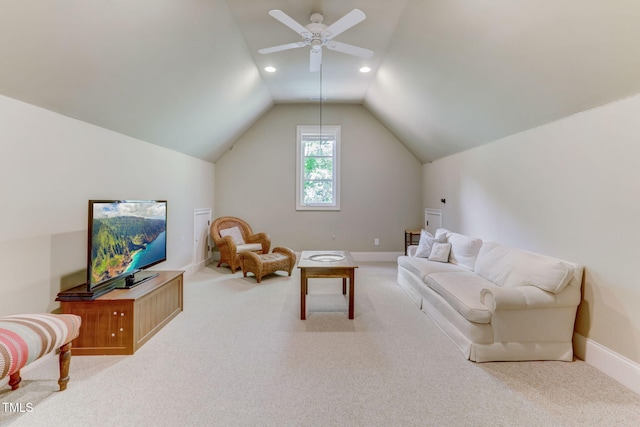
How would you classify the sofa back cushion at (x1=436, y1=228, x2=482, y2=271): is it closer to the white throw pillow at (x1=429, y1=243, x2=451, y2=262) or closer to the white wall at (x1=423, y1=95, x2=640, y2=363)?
the white throw pillow at (x1=429, y1=243, x2=451, y2=262)

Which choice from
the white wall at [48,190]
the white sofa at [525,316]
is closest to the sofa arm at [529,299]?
the white sofa at [525,316]

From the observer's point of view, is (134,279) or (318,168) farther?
(318,168)

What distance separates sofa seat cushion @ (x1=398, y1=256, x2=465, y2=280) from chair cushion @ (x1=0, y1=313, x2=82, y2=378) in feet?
10.8

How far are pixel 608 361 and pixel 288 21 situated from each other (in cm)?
371

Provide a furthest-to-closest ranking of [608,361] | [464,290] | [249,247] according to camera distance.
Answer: [249,247], [464,290], [608,361]

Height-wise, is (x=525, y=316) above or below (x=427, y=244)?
below

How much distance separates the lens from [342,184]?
20.4ft

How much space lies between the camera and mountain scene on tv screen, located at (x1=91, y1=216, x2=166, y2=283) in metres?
2.40

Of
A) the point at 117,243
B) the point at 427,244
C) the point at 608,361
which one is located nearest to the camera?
Answer: the point at 608,361

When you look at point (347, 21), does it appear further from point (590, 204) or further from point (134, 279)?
point (134, 279)

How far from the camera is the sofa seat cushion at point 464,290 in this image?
92.0 inches

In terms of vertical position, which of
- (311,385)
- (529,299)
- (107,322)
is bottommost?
(311,385)

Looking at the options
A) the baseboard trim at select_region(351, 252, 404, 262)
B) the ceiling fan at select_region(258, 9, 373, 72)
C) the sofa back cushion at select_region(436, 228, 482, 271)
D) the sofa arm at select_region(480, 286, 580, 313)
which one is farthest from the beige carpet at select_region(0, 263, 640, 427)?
the baseboard trim at select_region(351, 252, 404, 262)

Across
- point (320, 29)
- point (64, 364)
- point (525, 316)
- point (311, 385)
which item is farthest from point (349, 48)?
point (64, 364)
